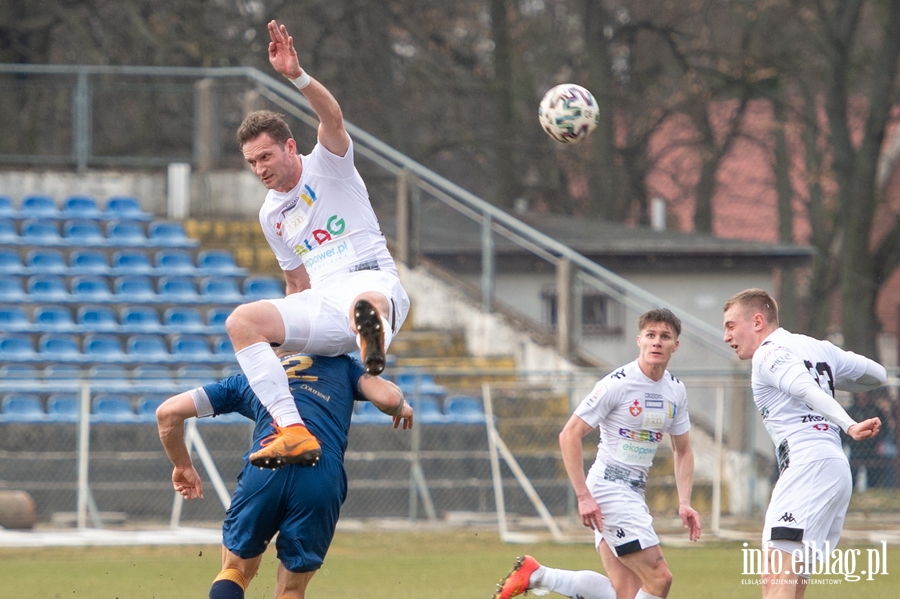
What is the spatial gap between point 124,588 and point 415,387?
235 inches

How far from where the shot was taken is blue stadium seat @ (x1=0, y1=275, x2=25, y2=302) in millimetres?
17625

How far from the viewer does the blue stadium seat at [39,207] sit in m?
19.2

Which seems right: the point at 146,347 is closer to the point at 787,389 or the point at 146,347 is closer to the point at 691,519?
the point at 691,519

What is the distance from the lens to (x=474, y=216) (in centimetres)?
1895

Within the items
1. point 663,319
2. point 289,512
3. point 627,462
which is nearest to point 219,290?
point 627,462

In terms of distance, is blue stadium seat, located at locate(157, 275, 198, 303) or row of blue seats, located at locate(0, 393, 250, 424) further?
blue stadium seat, located at locate(157, 275, 198, 303)

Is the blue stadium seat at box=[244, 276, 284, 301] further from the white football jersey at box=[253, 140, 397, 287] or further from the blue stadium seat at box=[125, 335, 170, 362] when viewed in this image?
the white football jersey at box=[253, 140, 397, 287]

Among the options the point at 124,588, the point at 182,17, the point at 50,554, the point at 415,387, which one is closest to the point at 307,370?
the point at 124,588

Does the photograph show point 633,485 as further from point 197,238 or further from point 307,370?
point 197,238

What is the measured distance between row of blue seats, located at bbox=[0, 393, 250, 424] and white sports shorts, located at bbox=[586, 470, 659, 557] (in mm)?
8735

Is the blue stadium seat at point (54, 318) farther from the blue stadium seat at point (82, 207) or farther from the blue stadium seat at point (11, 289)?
the blue stadium seat at point (82, 207)

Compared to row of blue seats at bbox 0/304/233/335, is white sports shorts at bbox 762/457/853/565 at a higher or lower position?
lower

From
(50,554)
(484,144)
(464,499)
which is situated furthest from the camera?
(484,144)

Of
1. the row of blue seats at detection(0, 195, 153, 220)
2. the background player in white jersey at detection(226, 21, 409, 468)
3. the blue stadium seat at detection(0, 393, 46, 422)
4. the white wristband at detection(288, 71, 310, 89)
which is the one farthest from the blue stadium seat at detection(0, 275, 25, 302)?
the white wristband at detection(288, 71, 310, 89)
